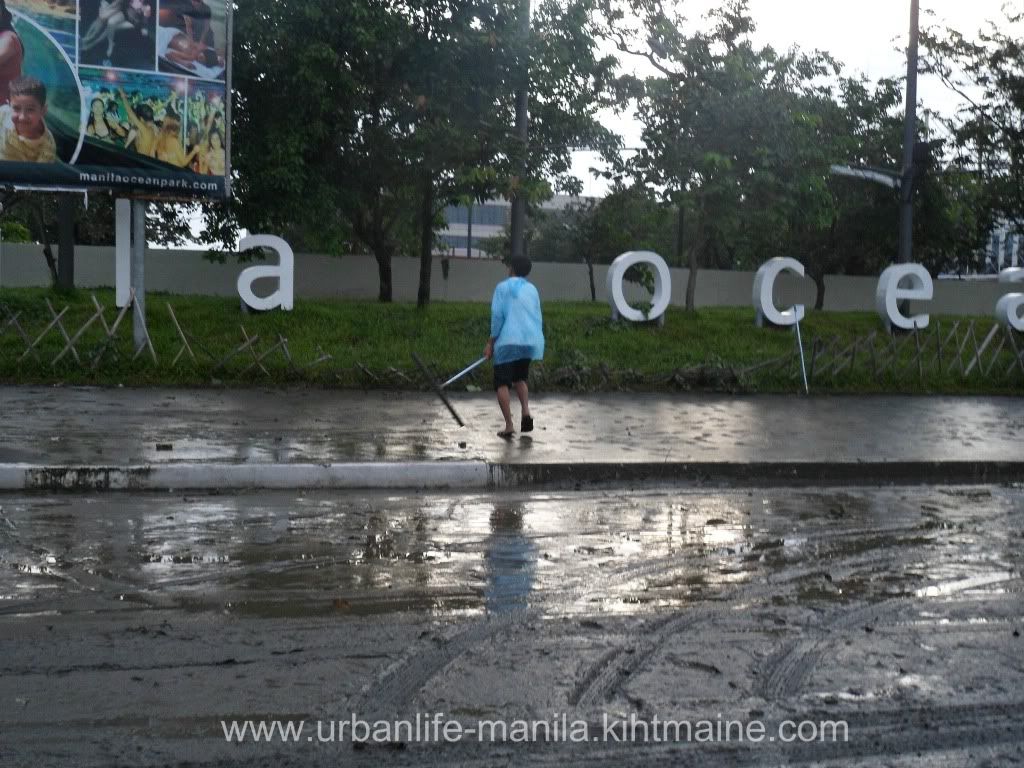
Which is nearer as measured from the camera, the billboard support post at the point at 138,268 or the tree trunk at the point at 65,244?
the billboard support post at the point at 138,268

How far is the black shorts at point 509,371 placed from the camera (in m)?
11.4

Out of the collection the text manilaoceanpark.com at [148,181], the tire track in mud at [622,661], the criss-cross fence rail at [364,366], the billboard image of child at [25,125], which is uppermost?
the billboard image of child at [25,125]

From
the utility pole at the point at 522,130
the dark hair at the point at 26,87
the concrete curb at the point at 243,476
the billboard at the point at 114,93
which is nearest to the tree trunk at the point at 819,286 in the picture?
the utility pole at the point at 522,130

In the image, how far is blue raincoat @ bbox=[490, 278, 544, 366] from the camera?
Answer: 11.2 metres

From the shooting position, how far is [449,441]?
11430 mm

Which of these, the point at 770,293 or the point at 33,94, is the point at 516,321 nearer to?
the point at 33,94

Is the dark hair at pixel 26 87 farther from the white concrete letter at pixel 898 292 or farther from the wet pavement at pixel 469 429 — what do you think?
the white concrete letter at pixel 898 292

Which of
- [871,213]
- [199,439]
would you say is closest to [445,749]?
[199,439]

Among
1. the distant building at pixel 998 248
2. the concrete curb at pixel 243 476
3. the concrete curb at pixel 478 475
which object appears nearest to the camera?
the concrete curb at pixel 243 476

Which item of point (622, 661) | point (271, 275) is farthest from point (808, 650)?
point (271, 275)

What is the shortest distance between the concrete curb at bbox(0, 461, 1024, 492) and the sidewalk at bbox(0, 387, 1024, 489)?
0.04 ft

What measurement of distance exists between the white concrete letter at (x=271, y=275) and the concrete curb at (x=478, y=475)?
13035 mm

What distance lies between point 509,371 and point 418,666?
6726mm

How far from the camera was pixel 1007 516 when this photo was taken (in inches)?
343
